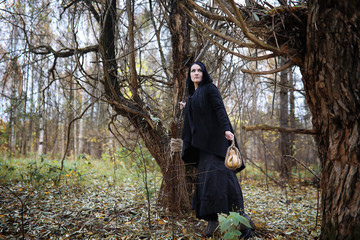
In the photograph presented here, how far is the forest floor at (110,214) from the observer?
10.1 feet

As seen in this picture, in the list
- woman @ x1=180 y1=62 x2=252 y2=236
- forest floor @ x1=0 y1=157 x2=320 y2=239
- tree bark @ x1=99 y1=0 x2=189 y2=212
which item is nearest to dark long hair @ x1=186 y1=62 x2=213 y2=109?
woman @ x1=180 y1=62 x2=252 y2=236

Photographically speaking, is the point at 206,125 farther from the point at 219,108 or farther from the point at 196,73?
the point at 196,73

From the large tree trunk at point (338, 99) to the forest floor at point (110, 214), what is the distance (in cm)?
131

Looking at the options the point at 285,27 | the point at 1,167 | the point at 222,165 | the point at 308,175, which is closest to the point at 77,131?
the point at 1,167

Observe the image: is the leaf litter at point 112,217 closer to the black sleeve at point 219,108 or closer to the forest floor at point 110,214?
the forest floor at point 110,214

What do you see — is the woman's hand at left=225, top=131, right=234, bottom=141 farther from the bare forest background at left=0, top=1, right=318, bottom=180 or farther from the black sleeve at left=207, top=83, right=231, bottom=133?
the bare forest background at left=0, top=1, right=318, bottom=180

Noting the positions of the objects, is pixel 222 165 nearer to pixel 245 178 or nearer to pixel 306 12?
pixel 306 12

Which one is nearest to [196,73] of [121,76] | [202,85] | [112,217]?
[202,85]

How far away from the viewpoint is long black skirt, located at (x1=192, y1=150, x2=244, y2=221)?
3055 mm

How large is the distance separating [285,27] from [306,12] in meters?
0.17

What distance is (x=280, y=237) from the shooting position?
3.02m

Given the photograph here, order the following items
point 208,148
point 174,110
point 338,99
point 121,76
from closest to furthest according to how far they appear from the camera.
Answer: point 338,99 < point 208,148 < point 174,110 < point 121,76

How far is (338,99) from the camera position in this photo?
1705mm

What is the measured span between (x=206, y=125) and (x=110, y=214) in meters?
1.85
